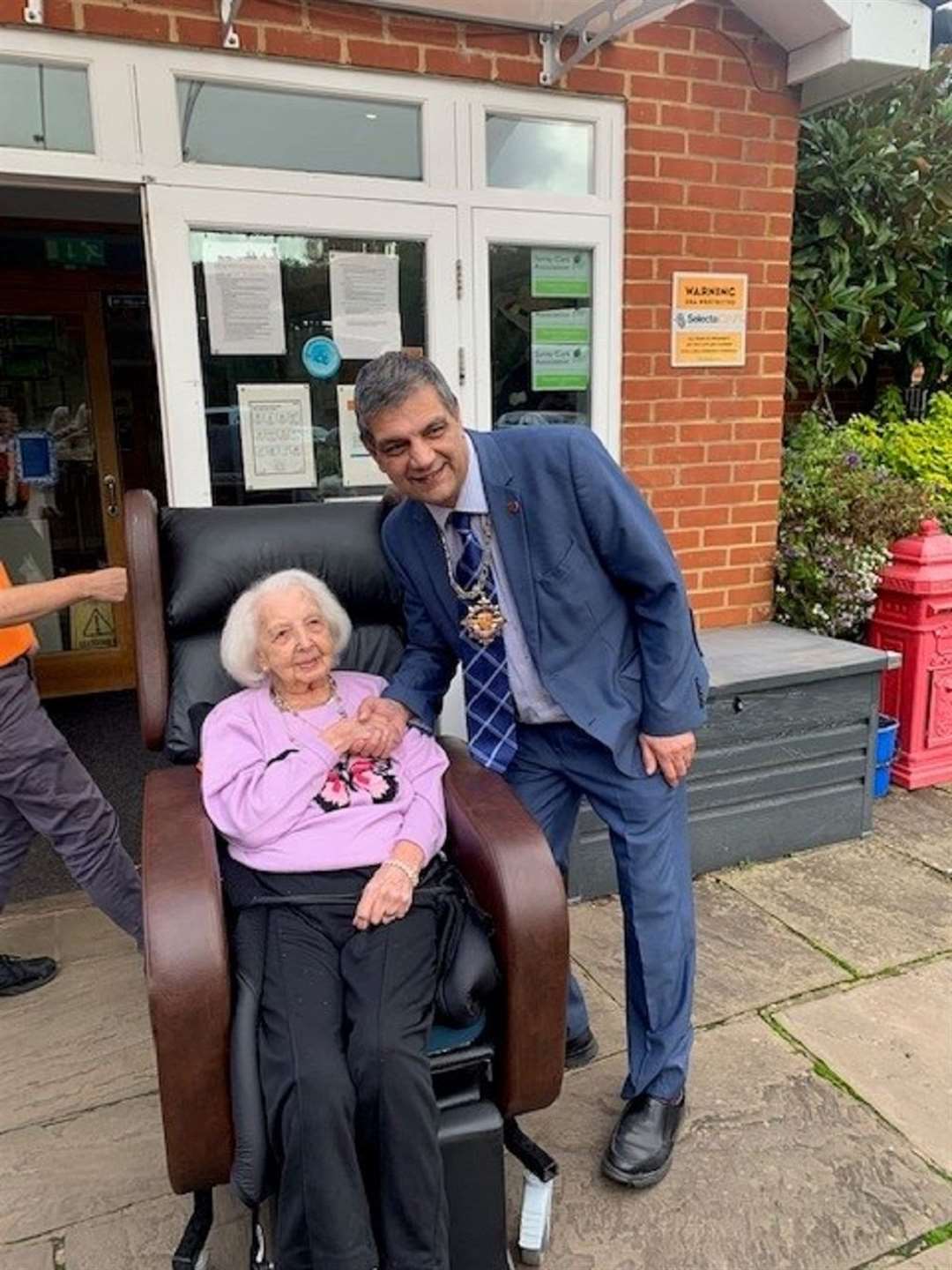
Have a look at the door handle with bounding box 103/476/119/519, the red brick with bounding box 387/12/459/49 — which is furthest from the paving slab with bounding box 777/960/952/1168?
the door handle with bounding box 103/476/119/519

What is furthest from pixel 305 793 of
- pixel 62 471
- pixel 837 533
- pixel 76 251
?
pixel 76 251

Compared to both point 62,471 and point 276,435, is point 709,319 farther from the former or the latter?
point 62,471

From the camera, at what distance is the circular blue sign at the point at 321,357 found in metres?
3.11

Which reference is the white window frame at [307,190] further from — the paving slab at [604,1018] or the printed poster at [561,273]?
the paving slab at [604,1018]

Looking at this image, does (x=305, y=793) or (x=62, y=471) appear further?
(x=62, y=471)

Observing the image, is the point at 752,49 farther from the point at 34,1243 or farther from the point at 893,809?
the point at 34,1243

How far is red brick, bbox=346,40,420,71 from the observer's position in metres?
2.90

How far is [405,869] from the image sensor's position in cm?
178

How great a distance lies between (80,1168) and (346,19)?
311 cm

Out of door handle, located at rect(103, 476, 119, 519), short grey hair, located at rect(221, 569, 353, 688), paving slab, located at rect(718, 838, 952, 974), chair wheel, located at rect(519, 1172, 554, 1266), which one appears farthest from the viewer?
door handle, located at rect(103, 476, 119, 519)

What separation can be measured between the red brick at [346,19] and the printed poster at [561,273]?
82cm

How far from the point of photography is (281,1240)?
57.4 inches

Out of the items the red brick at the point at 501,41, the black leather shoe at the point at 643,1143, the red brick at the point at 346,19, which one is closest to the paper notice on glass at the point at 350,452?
the red brick at the point at 346,19

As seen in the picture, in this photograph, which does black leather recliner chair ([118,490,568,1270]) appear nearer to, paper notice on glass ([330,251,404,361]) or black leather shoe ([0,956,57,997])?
black leather shoe ([0,956,57,997])
